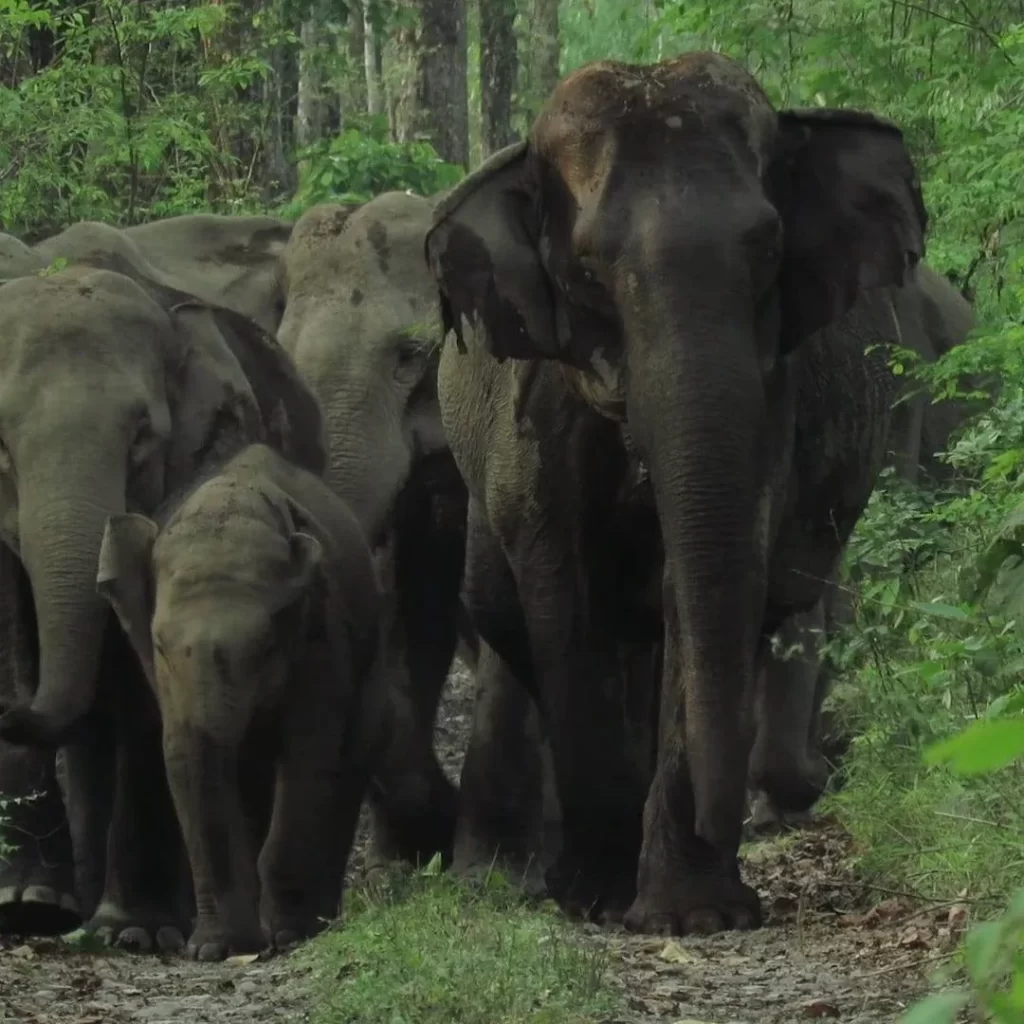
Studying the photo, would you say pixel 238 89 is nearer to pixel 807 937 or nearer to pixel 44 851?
pixel 44 851

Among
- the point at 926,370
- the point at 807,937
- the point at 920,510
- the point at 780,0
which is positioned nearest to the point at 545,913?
the point at 807,937

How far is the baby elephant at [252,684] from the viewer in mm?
7355

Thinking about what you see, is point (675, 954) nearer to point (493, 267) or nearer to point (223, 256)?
point (493, 267)

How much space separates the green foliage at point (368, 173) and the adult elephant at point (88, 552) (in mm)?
6506

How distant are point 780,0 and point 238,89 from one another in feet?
19.0

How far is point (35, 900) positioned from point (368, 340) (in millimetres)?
3339

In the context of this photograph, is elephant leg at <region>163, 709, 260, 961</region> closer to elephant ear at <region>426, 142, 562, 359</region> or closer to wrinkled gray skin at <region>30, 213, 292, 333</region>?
elephant ear at <region>426, 142, 562, 359</region>

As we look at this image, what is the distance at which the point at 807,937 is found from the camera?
6.50 metres

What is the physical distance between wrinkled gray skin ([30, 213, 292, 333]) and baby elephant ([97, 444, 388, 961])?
361 centimetres

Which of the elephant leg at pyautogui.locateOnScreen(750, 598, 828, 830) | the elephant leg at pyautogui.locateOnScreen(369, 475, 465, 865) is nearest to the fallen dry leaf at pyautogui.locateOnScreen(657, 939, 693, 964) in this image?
the elephant leg at pyautogui.locateOnScreen(369, 475, 465, 865)

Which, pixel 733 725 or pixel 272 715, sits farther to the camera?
pixel 272 715

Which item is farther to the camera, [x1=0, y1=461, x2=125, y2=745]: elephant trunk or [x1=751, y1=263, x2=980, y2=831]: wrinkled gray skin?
[x1=751, y1=263, x2=980, y2=831]: wrinkled gray skin

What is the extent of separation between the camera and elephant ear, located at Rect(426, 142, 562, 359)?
23.4 feet

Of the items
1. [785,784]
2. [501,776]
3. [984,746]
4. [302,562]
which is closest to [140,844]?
[302,562]
